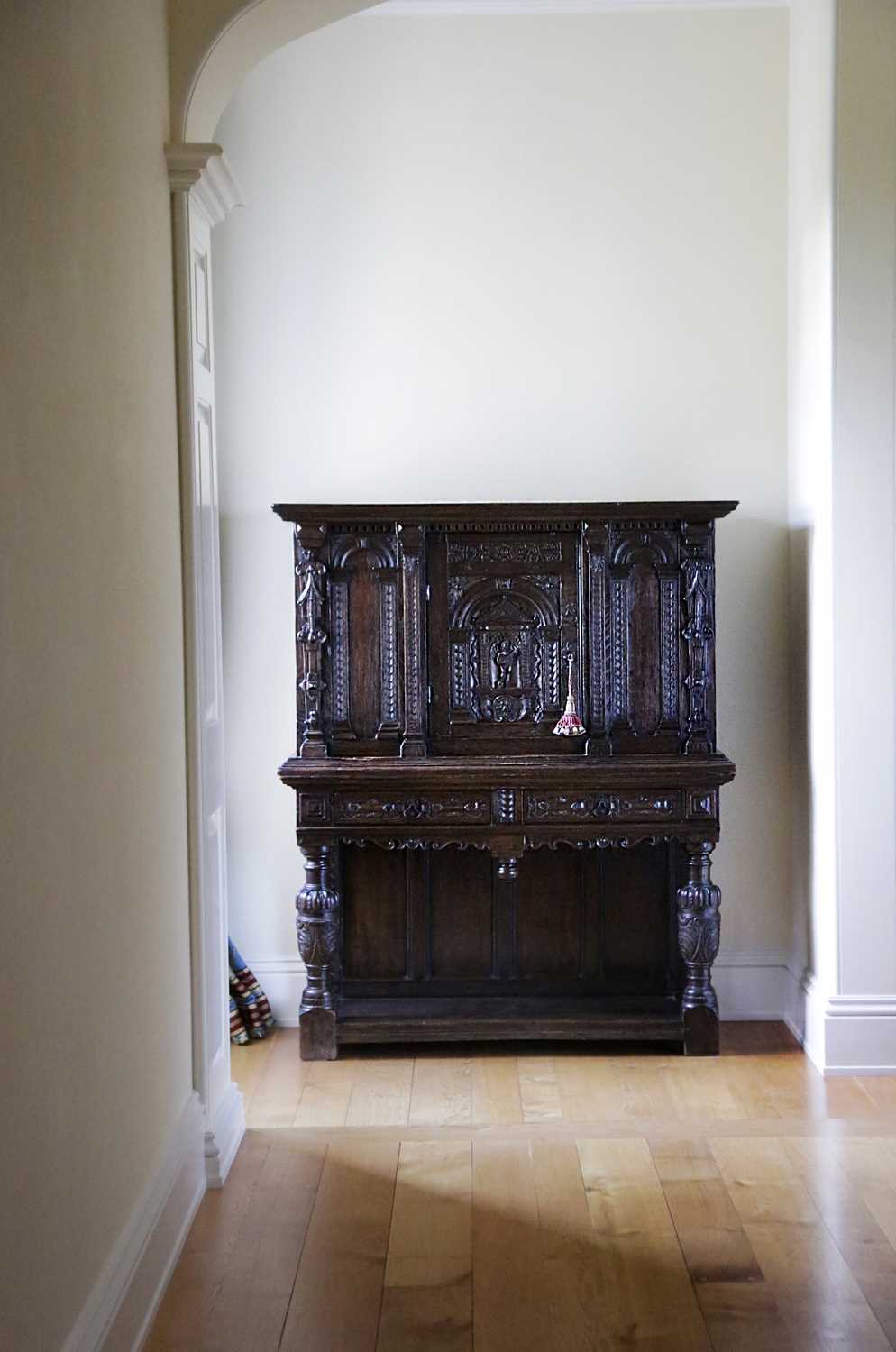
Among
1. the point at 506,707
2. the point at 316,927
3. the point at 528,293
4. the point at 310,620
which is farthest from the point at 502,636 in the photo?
the point at 528,293

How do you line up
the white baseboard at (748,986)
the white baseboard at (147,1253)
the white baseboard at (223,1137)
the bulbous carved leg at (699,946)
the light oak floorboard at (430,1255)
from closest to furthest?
the white baseboard at (147,1253) → the light oak floorboard at (430,1255) → the white baseboard at (223,1137) → the bulbous carved leg at (699,946) → the white baseboard at (748,986)

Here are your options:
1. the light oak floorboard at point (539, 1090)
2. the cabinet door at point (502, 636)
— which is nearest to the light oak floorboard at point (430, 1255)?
the light oak floorboard at point (539, 1090)

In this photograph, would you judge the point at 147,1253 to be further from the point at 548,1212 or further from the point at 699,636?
the point at 699,636

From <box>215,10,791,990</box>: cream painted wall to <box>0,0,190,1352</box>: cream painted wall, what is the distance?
1653 millimetres

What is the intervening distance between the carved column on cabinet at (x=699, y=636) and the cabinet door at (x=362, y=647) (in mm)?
937

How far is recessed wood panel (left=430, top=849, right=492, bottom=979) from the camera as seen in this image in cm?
502

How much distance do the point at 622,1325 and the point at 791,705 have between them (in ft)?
8.53

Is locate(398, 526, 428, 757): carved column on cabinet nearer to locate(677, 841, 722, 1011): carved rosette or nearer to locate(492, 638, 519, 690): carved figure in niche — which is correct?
locate(492, 638, 519, 690): carved figure in niche

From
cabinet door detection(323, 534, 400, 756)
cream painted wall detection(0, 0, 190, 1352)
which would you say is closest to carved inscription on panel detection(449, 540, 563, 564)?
cabinet door detection(323, 534, 400, 756)

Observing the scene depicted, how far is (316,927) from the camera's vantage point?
4656 millimetres

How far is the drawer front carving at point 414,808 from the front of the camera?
15.0ft

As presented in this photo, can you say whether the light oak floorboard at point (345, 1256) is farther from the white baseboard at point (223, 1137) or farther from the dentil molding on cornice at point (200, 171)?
the dentil molding on cornice at point (200, 171)

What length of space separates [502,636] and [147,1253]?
2377 millimetres

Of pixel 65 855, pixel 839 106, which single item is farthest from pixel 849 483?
pixel 65 855
